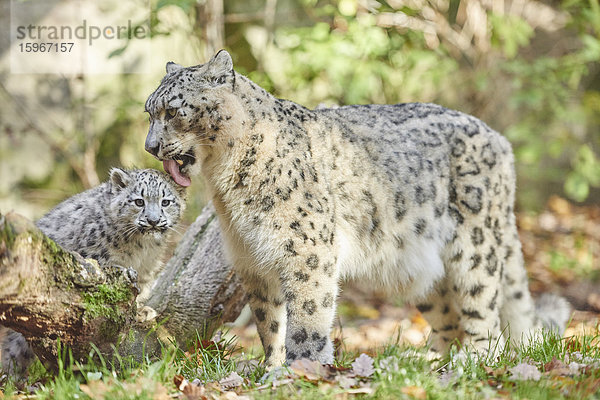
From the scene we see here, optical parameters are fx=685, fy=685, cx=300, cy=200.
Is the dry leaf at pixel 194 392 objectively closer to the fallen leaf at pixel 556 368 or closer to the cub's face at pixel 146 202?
the cub's face at pixel 146 202

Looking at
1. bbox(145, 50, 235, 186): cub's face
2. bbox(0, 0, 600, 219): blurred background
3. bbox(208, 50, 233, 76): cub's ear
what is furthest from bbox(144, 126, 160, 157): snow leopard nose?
bbox(0, 0, 600, 219): blurred background

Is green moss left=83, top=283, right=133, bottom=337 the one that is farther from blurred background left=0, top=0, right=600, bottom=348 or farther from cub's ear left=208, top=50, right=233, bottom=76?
blurred background left=0, top=0, right=600, bottom=348

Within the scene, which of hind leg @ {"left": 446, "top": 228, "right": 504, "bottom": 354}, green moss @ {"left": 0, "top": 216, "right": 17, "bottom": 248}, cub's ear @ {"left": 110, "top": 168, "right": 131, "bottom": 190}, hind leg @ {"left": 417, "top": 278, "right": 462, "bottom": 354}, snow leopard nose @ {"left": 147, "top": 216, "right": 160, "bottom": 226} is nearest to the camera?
green moss @ {"left": 0, "top": 216, "right": 17, "bottom": 248}

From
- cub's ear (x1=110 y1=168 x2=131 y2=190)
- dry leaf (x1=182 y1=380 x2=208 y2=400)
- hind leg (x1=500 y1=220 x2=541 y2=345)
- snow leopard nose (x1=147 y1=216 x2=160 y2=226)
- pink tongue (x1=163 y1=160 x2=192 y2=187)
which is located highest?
pink tongue (x1=163 y1=160 x2=192 y2=187)

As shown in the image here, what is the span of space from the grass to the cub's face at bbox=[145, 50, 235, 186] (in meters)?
1.56

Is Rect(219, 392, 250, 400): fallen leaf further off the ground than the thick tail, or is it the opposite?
Rect(219, 392, 250, 400): fallen leaf

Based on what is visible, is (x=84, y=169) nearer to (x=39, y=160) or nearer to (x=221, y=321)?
(x=39, y=160)

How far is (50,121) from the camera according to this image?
12.0m

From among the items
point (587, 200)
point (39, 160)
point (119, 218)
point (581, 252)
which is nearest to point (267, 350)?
point (119, 218)

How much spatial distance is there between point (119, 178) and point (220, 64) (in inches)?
63.2

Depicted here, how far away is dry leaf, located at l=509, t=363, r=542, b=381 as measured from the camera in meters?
4.32

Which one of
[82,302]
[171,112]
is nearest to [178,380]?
[82,302]

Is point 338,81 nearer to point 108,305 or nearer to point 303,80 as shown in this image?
point 303,80

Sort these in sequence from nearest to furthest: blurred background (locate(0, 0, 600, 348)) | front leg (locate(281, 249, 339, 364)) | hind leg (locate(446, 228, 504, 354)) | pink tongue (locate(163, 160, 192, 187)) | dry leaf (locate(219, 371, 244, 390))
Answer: dry leaf (locate(219, 371, 244, 390)), front leg (locate(281, 249, 339, 364)), pink tongue (locate(163, 160, 192, 187)), hind leg (locate(446, 228, 504, 354)), blurred background (locate(0, 0, 600, 348))
